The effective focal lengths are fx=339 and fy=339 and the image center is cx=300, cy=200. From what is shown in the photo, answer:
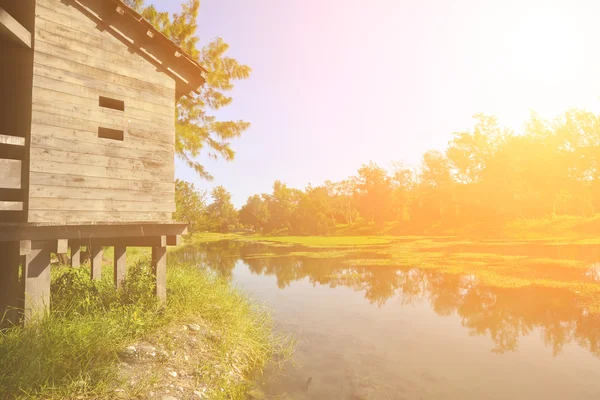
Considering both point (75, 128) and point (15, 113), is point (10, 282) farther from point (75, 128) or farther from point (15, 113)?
point (15, 113)

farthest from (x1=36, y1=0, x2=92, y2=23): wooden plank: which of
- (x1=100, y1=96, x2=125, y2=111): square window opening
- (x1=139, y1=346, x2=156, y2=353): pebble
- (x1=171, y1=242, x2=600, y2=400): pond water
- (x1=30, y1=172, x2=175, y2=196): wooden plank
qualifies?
(x1=171, y1=242, x2=600, y2=400): pond water

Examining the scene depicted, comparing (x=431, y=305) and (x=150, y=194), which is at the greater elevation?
(x=150, y=194)

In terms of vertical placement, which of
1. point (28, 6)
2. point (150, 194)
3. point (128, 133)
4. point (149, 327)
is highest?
point (28, 6)

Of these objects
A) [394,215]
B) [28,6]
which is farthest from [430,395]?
[394,215]

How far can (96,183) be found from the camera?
729cm

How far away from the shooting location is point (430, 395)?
6.89m

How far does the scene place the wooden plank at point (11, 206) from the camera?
6.05 metres

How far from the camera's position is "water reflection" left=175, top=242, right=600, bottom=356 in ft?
32.4

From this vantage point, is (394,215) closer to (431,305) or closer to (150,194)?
(431,305)

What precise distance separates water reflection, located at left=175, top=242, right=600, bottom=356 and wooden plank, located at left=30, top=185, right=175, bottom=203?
966cm

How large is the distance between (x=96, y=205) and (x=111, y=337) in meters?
2.74

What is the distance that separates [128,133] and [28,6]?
3013 mm

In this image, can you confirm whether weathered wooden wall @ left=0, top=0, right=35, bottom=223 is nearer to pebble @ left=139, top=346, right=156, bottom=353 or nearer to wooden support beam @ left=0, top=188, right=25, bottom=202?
wooden support beam @ left=0, top=188, right=25, bottom=202

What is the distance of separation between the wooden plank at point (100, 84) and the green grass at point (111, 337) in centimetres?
433
